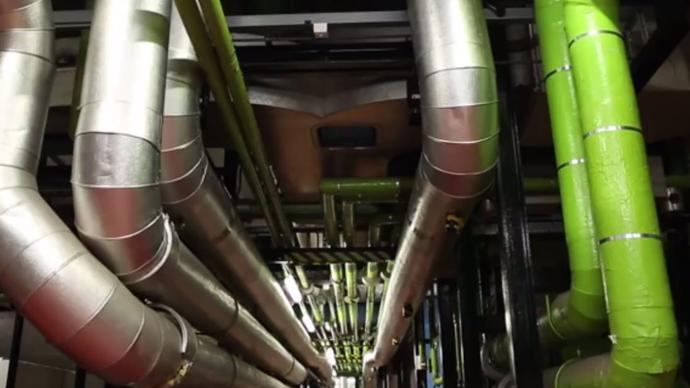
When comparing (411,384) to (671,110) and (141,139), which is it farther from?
(141,139)

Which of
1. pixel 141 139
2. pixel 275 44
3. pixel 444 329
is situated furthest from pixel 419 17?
pixel 444 329

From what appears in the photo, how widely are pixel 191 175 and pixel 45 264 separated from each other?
634mm

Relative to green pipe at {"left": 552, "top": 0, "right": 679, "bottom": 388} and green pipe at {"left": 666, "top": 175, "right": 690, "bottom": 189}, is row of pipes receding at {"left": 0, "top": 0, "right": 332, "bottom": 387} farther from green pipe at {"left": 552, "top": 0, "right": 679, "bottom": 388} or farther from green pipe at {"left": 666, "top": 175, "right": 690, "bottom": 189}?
green pipe at {"left": 666, "top": 175, "right": 690, "bottom": 189}

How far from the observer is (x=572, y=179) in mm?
1914

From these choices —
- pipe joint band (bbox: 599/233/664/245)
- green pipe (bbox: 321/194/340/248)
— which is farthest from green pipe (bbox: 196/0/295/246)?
pipe joint band (bbox: 599/233/664/245)

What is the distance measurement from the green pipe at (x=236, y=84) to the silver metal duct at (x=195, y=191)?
0.13 metres

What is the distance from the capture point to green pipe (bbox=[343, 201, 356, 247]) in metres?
3.25

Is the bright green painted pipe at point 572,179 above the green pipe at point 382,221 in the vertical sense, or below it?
below

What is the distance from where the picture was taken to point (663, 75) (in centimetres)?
249

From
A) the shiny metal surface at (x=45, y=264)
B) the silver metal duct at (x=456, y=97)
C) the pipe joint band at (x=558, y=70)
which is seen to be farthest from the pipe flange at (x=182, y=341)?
the pipe joint band at (x=558, y=70)

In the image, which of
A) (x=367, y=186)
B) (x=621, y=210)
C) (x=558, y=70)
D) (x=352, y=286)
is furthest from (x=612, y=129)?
(x=352, y=286)

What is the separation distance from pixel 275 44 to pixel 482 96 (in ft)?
3.10

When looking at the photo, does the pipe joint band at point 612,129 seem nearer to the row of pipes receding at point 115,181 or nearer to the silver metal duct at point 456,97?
the silver metal duct at point 456,97

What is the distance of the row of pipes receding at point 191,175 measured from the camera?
1.46m
